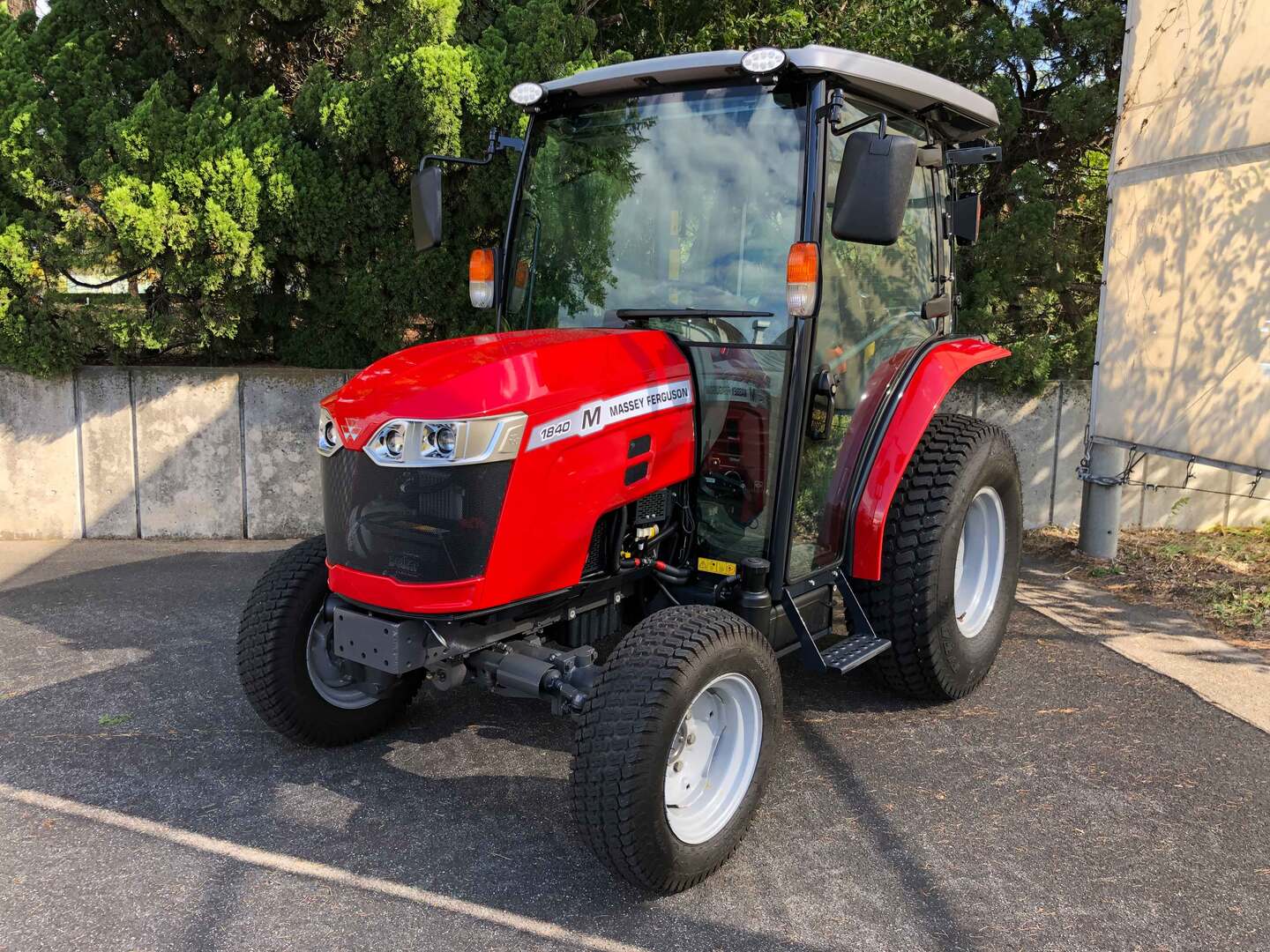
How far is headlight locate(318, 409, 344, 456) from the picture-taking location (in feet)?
9.72

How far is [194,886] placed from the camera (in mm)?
2711

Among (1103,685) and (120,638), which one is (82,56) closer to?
(120,638)

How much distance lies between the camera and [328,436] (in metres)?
3.01

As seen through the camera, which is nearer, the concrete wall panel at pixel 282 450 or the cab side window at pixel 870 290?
the cab side window at pixel 870 290

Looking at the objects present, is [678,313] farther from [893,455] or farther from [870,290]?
[893,455]

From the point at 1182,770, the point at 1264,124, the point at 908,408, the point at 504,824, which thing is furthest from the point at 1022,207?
the point at 504,824

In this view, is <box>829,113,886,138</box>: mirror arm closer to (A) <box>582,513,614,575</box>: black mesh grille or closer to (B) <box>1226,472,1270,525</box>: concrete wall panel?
(A) <box>582,513,614,575</box>: black mesh grille

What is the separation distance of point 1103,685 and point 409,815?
281 cm

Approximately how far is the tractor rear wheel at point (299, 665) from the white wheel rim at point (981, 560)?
91.5 inches

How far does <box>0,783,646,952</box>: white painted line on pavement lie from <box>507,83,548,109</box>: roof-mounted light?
8.37 ft

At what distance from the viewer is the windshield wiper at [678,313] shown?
3.28 metres

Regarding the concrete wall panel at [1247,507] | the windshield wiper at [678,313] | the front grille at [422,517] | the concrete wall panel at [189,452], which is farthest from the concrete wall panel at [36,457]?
the concrete wall panel at [1247,507]

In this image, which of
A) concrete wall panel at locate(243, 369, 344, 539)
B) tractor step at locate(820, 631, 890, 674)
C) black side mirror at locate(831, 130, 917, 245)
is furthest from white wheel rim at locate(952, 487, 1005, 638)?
concrete wall panel at locate(243, 369, 344, 539)

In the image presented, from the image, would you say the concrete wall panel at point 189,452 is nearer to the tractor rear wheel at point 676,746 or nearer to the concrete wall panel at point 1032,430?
the tractor rear wheel at point 676,746
